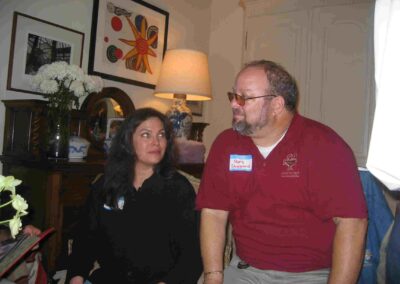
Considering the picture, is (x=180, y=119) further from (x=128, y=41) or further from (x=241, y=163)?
(x=241, y=163)

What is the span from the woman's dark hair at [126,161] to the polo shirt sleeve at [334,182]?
660 millimetres

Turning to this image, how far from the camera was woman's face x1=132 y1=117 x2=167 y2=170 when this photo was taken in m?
1.62

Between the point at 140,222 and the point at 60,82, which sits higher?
the point at 60,82

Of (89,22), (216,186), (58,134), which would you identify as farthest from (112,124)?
(216,186)

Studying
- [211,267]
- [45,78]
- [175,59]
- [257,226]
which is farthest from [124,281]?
[175,59]

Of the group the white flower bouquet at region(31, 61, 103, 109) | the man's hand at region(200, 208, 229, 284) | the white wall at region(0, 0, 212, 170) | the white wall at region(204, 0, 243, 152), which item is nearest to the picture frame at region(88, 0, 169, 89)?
the white wall at region(0, 0, 212, 170)

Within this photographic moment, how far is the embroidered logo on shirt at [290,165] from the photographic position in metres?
1.35

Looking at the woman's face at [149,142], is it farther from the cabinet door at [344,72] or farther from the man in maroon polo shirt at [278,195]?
the cabinet door at [344,72]

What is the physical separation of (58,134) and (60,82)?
312mm

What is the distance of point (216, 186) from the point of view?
151 centimetres

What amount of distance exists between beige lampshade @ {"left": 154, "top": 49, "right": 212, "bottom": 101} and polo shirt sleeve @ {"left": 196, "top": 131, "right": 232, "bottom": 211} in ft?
4.29

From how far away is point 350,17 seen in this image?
3199 mm

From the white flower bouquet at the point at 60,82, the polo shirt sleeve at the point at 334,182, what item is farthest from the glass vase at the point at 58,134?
the polo shirt sleeve at the point at 334,182

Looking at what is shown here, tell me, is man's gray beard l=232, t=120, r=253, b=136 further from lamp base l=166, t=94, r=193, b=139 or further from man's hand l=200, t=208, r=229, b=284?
lamp base l=166, t=94, r=193, b=139
